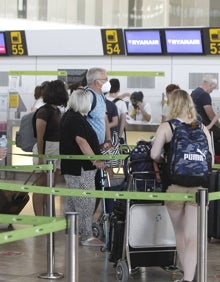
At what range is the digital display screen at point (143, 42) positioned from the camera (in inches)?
611

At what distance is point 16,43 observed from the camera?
54.7 ft

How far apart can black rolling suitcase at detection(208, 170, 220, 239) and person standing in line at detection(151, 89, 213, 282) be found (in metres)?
2.16

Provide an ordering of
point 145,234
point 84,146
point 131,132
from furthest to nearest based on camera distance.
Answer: point 131,132
point 84,146
point 145,234

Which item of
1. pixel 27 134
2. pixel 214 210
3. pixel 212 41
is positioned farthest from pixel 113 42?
pixel 214 210

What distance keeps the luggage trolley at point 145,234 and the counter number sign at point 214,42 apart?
7.76 m

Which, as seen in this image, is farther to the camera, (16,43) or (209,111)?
(16,43)

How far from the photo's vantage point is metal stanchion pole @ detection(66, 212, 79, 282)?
5.02m

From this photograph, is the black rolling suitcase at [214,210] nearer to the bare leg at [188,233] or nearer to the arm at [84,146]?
the arm at [84,146]

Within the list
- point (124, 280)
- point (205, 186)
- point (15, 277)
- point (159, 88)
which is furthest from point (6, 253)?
point (159, 88)

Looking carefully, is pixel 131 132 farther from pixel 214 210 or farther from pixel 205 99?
pixel 214 210

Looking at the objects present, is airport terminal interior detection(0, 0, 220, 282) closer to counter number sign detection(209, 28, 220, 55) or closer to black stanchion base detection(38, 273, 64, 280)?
counter number sign detection(209, 28, 220, 55)

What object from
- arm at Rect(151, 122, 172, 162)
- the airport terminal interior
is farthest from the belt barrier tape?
the airport terminal interior

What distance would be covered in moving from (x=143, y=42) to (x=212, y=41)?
1.31m

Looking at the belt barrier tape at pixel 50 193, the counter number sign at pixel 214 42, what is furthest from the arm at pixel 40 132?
the counter number sign at pixel 214 42
